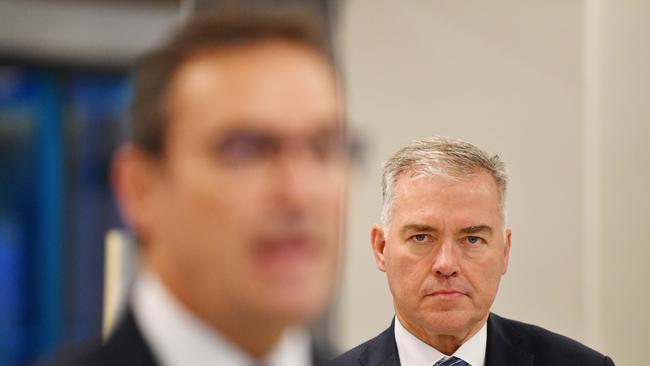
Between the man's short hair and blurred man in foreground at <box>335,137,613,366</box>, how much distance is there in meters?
0.38

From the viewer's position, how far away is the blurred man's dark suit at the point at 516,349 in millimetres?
750

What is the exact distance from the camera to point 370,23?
946 millimetres

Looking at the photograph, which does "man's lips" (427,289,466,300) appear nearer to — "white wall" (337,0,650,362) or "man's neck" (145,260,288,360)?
"white wall" (337,0,650,362)

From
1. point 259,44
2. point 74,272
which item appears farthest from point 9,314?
point 259,44

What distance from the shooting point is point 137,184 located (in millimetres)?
329

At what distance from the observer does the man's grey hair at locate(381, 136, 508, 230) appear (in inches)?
27.6

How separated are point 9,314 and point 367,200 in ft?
1.13

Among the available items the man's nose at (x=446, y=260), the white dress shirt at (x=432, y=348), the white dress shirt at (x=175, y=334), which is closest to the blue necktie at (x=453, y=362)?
the white dress shirt at (x=432, y=348)

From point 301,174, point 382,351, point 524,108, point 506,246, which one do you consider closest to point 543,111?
point 524,108

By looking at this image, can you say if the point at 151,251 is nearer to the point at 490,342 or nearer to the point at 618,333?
the point at 490,342

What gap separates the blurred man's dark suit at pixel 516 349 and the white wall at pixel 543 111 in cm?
6

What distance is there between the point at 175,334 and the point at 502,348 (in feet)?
1.68

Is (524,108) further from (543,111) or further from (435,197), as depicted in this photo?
(435,197)

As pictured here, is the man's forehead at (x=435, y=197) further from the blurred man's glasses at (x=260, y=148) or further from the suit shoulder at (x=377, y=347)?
the blurred man's glasses at (x=260, y=148)
